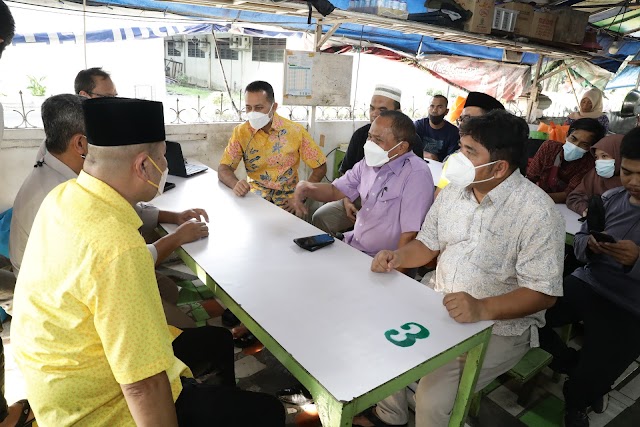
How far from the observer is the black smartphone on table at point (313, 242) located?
199 cm

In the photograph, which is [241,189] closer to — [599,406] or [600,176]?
[599,406]

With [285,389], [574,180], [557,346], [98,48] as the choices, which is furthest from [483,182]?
[98,48]

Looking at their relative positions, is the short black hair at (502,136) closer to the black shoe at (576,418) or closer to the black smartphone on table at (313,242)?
the black smartphone on table at (313,242)

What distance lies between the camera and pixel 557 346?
7.50ft

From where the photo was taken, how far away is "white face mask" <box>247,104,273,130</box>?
3.10 m

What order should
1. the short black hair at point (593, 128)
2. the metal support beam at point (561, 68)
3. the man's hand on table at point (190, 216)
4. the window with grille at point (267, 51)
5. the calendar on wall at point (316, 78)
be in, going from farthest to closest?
the window with grille at point (267, 51) → the metal support beam at point (561, 68) → the calendar on wall at point (316, 78) → the short black hair at point (593, 128) → the man's hand on table at point (190, 216)

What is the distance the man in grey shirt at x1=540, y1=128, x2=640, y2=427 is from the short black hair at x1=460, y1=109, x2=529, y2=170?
78 centimetres

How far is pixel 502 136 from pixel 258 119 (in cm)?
191

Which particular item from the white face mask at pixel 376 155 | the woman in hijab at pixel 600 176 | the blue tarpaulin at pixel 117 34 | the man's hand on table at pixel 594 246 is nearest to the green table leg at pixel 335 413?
the white face mask at pixel 376 155

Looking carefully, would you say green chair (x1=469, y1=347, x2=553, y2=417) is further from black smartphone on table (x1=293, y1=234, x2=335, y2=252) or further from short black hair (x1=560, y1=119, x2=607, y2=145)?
short black hair (x1=560, y1=119, x2=607, y2=145)

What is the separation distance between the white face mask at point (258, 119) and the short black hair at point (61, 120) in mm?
1387

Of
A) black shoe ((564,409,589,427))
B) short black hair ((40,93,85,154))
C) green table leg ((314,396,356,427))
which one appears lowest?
black shoe ((564,409,589,427))

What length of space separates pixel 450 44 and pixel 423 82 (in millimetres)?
2050

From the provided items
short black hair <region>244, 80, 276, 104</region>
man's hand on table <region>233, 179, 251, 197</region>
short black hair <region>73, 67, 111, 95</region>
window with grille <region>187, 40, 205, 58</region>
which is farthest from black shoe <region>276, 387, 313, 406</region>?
window with grille <region>187, 40, 205, 58</region>
